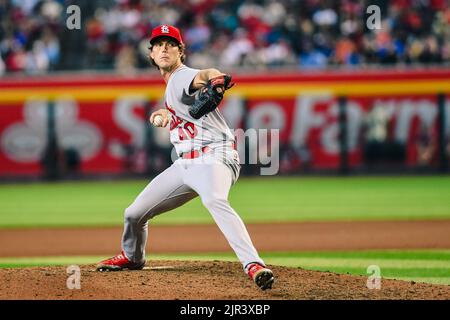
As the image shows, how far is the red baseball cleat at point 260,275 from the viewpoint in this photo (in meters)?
6.24

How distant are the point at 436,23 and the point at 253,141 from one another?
5053 millimetres

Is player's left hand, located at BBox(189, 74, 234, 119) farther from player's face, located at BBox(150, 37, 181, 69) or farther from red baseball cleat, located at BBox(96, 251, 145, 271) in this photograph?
red baseball cleat, located at BBox(96, 251, 145, 271)

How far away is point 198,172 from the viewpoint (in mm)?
6555

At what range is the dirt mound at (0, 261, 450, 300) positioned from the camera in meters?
6.30

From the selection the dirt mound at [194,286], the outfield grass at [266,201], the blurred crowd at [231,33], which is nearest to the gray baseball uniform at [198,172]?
the dirt mound at [194,286]

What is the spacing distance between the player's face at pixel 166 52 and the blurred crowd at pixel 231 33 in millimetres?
12115

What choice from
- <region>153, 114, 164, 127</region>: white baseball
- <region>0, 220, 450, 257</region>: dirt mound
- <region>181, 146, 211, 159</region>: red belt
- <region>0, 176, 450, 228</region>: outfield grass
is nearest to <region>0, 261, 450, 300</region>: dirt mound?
<region>181, 146, 211, 159</region>: red belt

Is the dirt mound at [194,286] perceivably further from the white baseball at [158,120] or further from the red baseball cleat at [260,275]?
the white baseball at [158,120]

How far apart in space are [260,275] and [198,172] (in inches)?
35.7

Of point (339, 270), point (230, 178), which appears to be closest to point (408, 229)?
point (339, 270)

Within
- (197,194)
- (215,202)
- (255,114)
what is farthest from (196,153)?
(255,114)

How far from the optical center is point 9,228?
483 inches

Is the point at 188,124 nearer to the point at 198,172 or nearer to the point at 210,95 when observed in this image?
the point at 198,172
